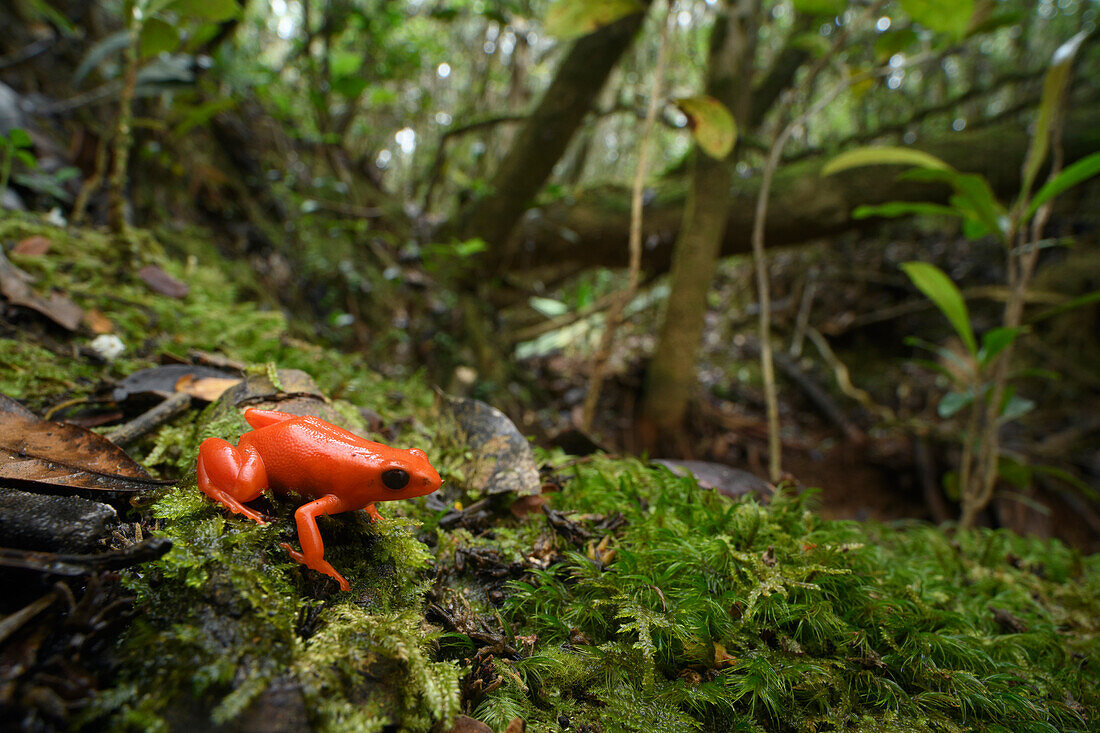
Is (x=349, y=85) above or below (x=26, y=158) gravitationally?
above

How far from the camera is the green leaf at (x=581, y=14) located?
280cm

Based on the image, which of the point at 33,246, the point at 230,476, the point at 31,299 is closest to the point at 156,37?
the point at 33,246

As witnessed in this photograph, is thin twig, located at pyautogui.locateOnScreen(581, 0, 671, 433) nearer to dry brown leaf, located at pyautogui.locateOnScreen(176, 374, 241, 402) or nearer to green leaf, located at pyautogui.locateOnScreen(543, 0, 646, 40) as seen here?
green leaf, located at pyautogui.locateOnScreen(543, 0, 646, 40)

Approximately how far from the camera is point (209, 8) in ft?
7.75

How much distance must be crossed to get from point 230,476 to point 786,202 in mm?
5792

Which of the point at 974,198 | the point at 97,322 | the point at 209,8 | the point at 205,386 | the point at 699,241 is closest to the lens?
the point at 205,386

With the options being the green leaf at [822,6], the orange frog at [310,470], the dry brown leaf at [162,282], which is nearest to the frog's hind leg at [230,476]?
the orange frog at [310,470]

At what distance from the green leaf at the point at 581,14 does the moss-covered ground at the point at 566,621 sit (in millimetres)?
2406

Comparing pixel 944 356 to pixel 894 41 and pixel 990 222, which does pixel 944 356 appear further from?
pixel 894 41

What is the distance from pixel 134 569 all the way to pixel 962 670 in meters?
1.89

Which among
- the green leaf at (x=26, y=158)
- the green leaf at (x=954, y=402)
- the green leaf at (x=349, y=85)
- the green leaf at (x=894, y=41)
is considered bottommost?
the green leaf at (x=26, y=158)

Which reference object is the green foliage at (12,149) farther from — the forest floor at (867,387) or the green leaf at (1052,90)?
the green leaf at (1052,90)

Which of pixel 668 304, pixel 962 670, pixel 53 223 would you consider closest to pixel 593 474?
pixel 962 670

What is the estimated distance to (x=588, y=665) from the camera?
3.77 ft
